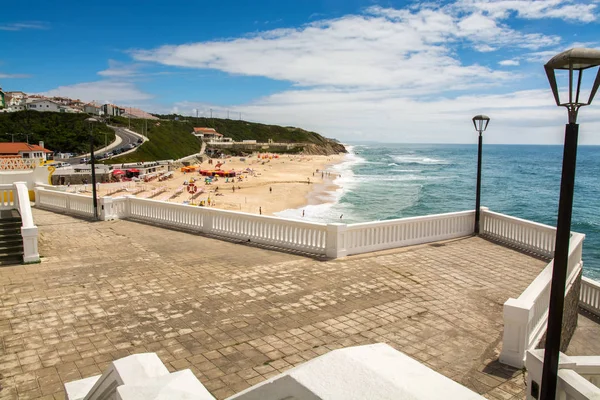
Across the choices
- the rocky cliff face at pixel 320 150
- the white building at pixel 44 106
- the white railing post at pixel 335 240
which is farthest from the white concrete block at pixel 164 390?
the rocky cliff face at pixel 320 150

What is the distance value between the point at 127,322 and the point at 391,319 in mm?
3979

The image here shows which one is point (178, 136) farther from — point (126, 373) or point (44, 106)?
point (126, 373)

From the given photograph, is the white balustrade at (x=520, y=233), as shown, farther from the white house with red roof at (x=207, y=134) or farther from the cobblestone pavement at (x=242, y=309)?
the white house with red roof at (x=207, y=134)

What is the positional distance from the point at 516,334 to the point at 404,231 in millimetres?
5785

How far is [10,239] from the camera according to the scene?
10.6m

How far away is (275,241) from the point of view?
11188mm

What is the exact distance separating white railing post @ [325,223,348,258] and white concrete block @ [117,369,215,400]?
7806 mm

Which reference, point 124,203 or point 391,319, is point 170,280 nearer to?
point 391,319

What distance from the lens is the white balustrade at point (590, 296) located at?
10930mm

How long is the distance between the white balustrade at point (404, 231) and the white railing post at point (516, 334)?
195 inches

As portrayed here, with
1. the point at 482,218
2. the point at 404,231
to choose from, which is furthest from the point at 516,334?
the point at 482,218

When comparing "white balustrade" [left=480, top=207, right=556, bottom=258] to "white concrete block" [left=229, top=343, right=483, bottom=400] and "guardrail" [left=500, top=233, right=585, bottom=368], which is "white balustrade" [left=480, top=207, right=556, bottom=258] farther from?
"white concrete block" [left=229, top=343, right=483, bottom=400]

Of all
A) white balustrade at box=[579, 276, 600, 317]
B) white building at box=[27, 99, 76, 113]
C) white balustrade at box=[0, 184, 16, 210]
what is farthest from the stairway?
white building at box=[27, 99, 76, 113]

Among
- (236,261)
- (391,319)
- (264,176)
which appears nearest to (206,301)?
(236,261)
